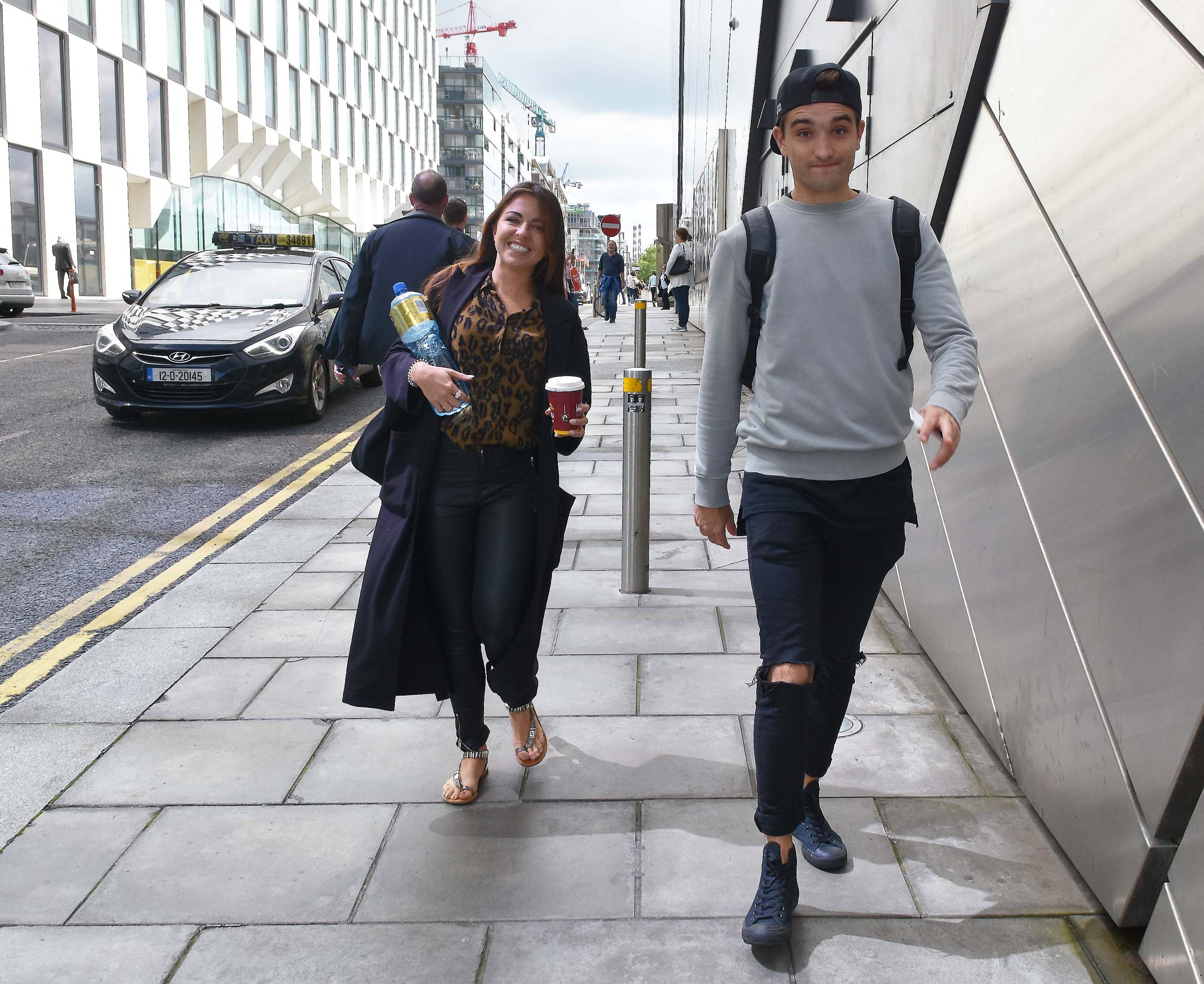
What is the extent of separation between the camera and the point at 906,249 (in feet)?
8.07

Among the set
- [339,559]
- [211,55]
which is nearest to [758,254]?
[339,559]

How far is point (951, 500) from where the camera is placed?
3.91m

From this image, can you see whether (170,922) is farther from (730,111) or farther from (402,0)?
(402,0)

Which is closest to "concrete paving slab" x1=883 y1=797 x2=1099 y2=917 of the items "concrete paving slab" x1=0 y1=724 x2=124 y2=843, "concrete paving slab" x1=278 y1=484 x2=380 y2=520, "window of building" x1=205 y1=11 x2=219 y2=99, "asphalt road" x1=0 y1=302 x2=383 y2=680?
"concrete paving slab" x1=0 y1=724 x2=124 y2=843

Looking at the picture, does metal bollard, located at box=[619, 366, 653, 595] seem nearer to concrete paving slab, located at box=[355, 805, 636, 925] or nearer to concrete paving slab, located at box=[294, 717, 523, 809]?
concrete paving slab, located at box=[294, 717, 523, 809]

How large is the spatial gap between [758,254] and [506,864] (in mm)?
1559

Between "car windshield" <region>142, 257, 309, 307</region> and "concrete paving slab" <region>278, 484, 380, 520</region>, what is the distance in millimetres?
3415

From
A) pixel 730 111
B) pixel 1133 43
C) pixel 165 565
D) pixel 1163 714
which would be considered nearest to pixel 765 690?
pixel 1163 714

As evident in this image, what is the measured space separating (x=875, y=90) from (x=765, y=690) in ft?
14.5

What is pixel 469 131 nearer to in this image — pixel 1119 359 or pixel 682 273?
pixel 682 273

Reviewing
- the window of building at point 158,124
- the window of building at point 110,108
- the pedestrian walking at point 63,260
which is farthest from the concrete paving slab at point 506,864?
the window of building at point 158,124

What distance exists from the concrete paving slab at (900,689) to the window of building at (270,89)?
46.5 m

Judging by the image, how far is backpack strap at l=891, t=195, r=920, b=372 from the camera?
2461 mm

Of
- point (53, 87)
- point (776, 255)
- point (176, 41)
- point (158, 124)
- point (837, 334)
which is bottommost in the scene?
point (837, 334)
